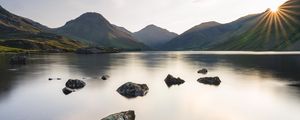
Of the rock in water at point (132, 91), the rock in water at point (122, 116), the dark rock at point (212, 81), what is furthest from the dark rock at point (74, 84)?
the rock in water at point (122, 116)

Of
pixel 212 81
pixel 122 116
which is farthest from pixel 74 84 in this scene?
pixel 122 116

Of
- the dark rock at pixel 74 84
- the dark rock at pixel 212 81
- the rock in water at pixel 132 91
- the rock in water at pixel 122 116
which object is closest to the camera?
the rock in water at pixel 122 116

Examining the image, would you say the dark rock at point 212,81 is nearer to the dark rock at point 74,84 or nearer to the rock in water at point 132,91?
the rock in water at point 132,91

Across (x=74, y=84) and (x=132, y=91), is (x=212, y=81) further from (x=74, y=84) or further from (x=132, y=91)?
(x=74, y=84)

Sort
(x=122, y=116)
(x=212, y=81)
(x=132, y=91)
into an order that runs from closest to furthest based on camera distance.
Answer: (x=122, y=116)
(x=132, y=91)
(x=212, y=81)

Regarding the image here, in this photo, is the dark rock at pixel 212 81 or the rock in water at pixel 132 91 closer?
the rock in water at pixel 132 91

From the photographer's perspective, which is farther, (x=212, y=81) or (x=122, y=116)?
(x=212, y=81)

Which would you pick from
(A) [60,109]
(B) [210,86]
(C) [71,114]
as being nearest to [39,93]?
(A) [60,109]

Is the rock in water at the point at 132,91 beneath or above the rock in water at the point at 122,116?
beneath

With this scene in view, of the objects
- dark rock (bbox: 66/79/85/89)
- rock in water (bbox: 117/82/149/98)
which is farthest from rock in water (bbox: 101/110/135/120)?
dark rock (bbox: 66/79/85/89)

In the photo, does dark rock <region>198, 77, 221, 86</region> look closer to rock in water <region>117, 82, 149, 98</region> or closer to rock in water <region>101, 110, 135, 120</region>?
rock in water <region>117, 82, 149, 98</region>

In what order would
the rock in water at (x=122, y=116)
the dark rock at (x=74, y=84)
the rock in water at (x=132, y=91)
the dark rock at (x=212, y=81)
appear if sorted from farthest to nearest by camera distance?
the dark rock at (x=212, y=81) → the dark rock at (x=74, y=84) → the rock in water at (x=132, y=91) → the rock in water at (x=122, y=116)

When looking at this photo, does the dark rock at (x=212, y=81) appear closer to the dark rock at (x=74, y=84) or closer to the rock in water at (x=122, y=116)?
the dark rock at (x=74, y=84)

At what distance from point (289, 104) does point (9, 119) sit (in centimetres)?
3211
